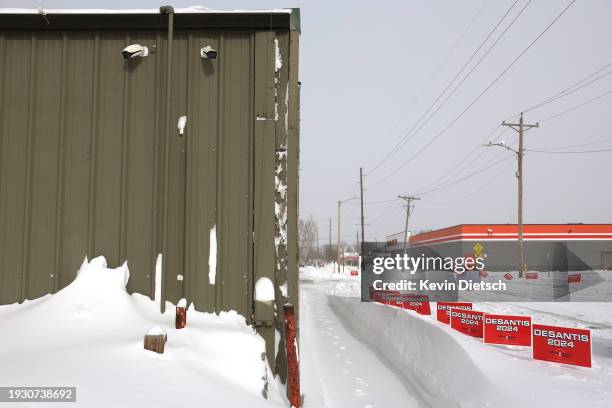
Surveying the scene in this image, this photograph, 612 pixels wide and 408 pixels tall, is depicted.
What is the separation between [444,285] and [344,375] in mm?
22985

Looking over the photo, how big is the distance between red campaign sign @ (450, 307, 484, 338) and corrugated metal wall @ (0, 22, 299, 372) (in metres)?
7.87

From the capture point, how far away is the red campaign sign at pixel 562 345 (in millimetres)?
8273

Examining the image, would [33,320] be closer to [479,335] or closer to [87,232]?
[87,232]

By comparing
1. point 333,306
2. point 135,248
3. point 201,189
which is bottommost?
point 333,306

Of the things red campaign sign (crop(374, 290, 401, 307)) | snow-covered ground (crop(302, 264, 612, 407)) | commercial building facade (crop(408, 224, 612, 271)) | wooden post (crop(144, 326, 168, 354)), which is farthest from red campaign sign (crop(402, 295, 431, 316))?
commercial building facade (crop(408, 224, 612, 271))

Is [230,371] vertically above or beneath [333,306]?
above

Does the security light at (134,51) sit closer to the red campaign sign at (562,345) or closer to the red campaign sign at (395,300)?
the red campaign sign at (562,345)

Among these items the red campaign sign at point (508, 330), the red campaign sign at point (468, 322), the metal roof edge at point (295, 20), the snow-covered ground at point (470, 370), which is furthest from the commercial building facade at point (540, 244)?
the metal roof edge at point (295, 20)

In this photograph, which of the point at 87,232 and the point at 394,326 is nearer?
the point at 87,232

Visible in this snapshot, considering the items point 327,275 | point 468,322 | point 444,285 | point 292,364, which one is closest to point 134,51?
point 292,364

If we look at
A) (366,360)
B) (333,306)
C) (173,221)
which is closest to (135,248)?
(173,221)

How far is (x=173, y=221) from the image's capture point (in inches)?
219

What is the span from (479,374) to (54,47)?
28.1 ft

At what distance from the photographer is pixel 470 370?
8.24 metres
